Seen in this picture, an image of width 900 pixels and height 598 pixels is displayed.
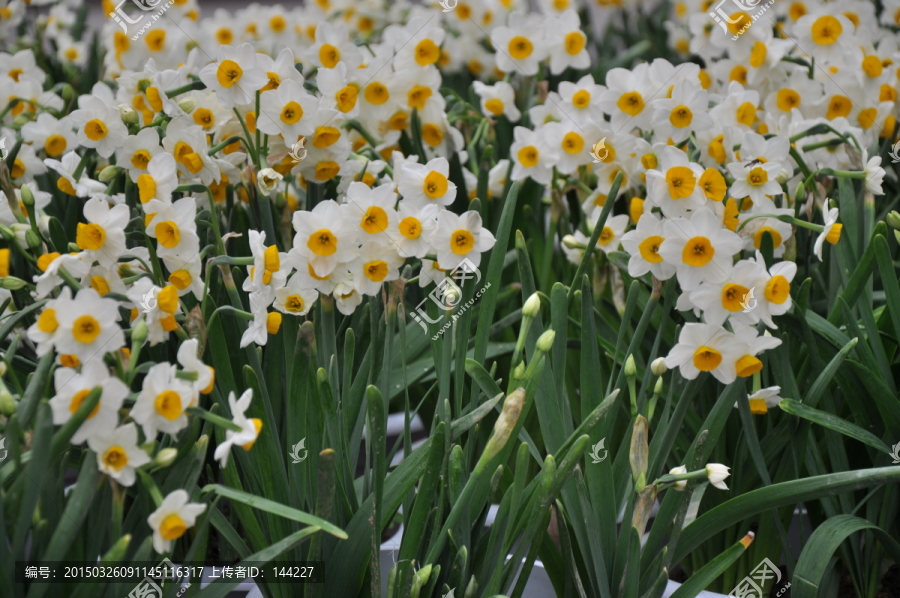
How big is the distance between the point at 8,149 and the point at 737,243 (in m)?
1.25

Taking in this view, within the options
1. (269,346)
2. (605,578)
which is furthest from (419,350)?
(605,578)

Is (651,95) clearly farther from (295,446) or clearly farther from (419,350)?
(295,446)

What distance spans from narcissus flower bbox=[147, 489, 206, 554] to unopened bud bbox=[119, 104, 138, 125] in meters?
0.75

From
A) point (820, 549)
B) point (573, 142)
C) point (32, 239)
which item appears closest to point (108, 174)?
point (32, 239)

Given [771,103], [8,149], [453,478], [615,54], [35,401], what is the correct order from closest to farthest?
[35,401] < [453,478] < [8,149] < [771,103] < [615,54]

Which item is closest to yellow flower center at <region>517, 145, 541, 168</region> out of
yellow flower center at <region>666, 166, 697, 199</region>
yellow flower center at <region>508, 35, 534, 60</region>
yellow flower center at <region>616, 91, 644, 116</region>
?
yellow flower center at <region>616, 91, 644, 116</region>

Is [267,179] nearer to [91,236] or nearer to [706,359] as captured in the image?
[91,236]

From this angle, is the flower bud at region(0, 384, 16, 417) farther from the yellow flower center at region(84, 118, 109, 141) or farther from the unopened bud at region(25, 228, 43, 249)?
the yellow flower center at region(84, 118, 109, 141)

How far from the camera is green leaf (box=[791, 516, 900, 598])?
35.2 inches

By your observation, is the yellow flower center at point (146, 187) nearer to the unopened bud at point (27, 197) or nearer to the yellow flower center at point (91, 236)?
the yellow flower center at point (91, 236)

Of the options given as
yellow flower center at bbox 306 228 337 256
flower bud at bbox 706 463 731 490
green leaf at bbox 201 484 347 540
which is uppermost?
yellow flower center at bbox 306 228 337 256

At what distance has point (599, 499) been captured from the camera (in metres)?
0.97

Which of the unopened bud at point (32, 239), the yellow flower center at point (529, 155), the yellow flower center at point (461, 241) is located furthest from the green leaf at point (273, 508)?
the yellow flower center at point (529, 155)

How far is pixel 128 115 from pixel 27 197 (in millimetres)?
215
